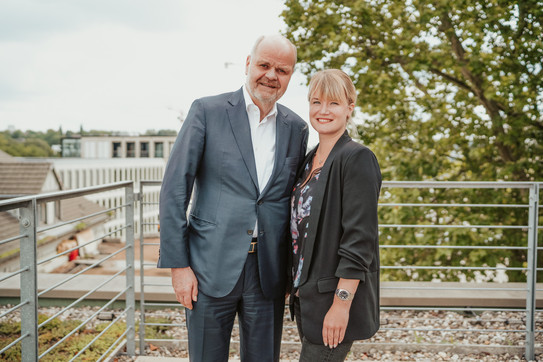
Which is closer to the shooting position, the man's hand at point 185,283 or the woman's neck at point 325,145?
the woman's neck at point 325,145

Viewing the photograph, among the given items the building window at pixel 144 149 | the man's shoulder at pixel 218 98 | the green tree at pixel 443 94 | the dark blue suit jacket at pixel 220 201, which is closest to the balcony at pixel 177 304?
the dark blue suit jacket at pixel 220 201

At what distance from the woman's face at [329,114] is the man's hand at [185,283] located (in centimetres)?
82

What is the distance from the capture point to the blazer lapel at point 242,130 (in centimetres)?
197

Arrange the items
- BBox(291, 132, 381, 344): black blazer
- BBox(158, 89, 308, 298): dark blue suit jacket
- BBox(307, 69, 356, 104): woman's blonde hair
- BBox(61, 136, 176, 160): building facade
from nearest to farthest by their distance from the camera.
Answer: BBox(291, 132, 381, 344): black blazer
BBox(307, 69, 356, 104): woman's blonde hair
BBox(158, 89, 308, 298): dark blue suit jacket
BBox(61, 136, 176, 160): building facade

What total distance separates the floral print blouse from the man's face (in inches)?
13.7

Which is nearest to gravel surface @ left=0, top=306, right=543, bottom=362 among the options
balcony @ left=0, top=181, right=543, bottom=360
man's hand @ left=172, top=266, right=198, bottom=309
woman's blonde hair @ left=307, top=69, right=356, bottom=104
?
balcony @ left=0, top=181, right=543, bottom=360

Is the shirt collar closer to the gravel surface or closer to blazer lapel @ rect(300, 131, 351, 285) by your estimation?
blazer lapel @ rect(300, 131, 351, 285)

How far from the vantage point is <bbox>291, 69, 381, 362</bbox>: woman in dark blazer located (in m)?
1.67

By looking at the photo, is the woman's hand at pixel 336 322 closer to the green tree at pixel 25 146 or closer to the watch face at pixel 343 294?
the watch face at pixel 343 294

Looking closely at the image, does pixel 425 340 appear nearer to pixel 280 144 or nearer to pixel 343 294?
pixel 343 294

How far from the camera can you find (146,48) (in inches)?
3014

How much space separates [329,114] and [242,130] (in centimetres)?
40

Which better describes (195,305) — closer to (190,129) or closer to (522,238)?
(190,129)

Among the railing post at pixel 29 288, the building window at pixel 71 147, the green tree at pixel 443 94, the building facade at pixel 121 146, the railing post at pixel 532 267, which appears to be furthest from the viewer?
the building facade at pixel 121 146
